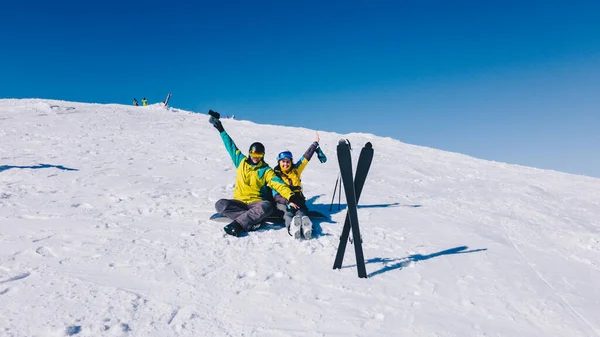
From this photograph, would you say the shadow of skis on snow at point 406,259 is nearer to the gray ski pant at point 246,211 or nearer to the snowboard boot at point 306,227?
the snowboard boot at point 306,227

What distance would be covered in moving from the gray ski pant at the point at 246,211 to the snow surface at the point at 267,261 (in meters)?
0.31

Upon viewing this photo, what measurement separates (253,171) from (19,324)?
389cm

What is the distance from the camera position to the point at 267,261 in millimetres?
5094

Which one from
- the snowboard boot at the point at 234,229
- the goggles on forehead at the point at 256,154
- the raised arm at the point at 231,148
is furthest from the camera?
the raised arm at the point at 231,148

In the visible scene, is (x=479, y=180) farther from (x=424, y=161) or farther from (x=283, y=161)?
(x=283, y=161)

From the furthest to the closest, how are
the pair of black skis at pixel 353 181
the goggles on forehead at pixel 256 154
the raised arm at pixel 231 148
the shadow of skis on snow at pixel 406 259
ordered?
the raised arm at pixel 231 148, the goggles on forehead at pixel 256 154, the shadow of skis on snow at pixel 406 259, the pair of black skis at pixel 353 181

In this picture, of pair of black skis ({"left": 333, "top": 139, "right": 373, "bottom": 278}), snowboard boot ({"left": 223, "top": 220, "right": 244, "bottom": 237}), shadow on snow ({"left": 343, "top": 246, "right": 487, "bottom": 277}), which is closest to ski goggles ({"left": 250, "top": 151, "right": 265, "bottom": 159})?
snowboard boot ({"left": 223, "top": 220, "right": 244, "bottom": 237})

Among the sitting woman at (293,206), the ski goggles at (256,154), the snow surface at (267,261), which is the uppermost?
the ski goggles at (256,154)

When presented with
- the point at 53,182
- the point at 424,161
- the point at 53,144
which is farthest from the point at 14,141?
the point at 424,161

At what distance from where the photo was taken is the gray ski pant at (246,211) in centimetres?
602

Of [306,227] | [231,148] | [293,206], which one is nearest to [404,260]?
[306,227]

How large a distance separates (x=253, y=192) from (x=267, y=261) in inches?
73.1

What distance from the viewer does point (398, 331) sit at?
12.1 ft

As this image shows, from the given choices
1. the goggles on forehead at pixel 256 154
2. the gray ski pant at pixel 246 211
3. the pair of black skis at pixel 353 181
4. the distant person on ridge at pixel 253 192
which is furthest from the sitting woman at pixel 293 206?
the pair of black skis at pixel 353 181
